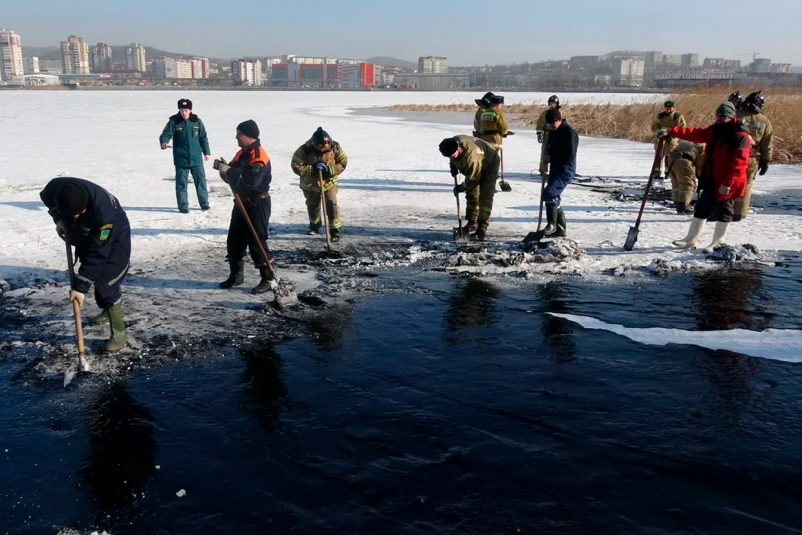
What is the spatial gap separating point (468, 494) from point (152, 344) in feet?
10.5

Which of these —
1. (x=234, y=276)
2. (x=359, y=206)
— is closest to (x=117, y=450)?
(x=234, y=276)

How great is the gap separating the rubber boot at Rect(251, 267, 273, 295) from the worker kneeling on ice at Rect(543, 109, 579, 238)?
3912 millimetres

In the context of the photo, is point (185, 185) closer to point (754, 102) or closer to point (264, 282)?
point (264, 282)

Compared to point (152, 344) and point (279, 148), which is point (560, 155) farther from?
point (279, 148)

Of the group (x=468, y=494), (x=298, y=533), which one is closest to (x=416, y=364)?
(x=468, y=494)

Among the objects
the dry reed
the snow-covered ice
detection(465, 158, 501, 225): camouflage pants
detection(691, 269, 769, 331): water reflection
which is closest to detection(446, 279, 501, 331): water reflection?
the snow-covered ice

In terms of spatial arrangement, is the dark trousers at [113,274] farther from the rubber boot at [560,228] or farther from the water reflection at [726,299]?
the rubber boot at [560,228]

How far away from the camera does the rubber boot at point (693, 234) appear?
26.3 ft

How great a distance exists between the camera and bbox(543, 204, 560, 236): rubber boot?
27.7ft

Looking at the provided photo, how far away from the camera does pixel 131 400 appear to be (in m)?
4.37

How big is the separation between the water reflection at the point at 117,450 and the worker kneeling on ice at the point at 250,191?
2.28 metres

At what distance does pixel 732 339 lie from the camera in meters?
5.42

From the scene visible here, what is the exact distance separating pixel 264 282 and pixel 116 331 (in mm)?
1783

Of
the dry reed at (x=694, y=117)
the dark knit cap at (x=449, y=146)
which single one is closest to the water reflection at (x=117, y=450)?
the dark knit cap at (x=449, y=146)
